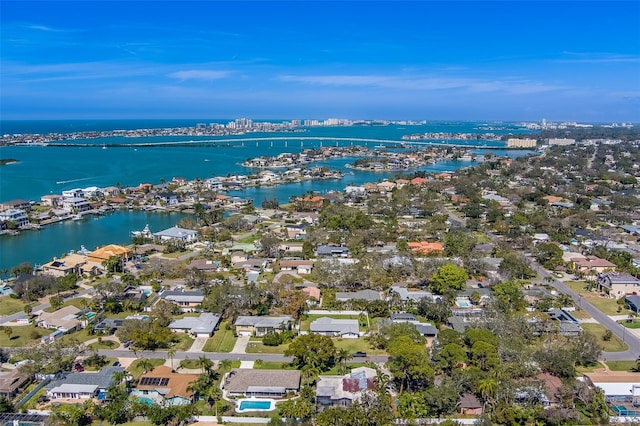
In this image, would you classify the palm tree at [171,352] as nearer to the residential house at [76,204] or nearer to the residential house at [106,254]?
the residential house at [106,254]

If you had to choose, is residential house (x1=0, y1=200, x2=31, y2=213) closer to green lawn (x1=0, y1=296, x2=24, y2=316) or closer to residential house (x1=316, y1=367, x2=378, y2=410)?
green lawn (x1=0, y1=296, x2=24, y2=316)

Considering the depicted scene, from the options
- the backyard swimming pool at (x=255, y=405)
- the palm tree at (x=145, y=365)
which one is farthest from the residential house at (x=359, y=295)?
the palm tree at (x=145, y=365)

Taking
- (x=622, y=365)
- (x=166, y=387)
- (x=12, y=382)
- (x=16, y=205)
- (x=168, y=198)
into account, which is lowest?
(x=622, y=365)

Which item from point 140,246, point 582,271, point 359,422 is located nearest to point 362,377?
point 359,422

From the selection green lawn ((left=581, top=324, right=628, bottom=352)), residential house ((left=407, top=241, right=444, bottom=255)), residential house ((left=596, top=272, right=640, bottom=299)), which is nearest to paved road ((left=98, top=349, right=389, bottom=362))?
green lawn ((left=581, top=324, right=628, bottom=352))

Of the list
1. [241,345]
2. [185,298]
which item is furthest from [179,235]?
[241,345]

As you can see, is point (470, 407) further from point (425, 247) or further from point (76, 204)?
point (76, 204)
